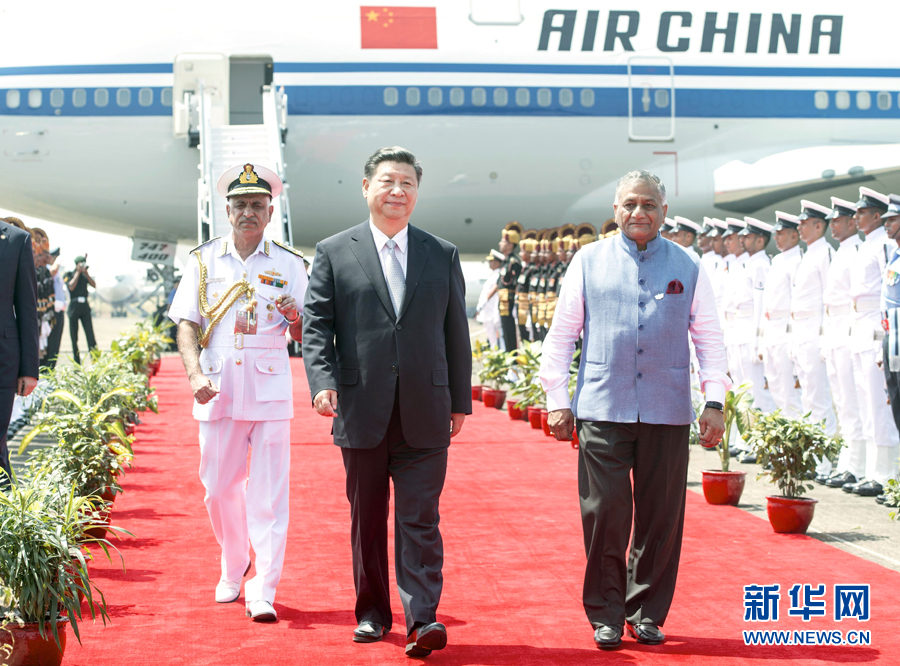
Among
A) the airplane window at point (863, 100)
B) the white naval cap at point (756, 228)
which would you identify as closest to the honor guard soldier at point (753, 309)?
the white naval cap at point (756, 228)

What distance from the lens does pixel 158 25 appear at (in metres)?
13.3

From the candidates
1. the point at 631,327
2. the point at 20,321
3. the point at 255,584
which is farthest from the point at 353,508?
the point at 20,321

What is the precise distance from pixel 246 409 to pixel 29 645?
1.13 metres

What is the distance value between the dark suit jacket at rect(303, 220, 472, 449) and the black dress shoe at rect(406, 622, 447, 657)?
0.57 m

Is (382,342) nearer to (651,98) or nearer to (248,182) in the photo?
(248,182)

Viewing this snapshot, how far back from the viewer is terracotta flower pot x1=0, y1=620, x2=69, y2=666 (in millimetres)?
2812

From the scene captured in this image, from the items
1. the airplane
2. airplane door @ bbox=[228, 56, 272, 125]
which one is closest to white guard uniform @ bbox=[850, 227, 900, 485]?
the airplane

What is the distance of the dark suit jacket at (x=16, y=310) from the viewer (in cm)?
413

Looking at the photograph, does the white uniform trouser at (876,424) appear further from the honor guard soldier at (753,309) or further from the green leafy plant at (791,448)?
the honor guard soldier at (753,309)

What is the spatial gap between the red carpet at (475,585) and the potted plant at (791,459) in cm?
11

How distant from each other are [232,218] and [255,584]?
1.34m

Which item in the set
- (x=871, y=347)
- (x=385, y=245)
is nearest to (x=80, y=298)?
(x=871, y=347)

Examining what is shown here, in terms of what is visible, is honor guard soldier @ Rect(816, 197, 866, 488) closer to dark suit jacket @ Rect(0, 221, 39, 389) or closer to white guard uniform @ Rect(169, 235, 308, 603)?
white guard uniform @ Rect(169, 235, 308, 603)

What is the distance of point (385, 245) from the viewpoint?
3.46 metres
